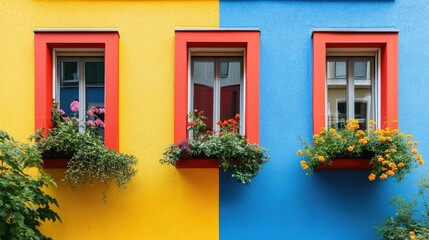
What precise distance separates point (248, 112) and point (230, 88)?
58 centimetres

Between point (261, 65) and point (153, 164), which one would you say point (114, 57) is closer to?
point (153, 164)

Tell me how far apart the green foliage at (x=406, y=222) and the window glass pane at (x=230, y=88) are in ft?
7.64

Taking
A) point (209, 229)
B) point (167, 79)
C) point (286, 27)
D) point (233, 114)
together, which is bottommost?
point (209, 229)

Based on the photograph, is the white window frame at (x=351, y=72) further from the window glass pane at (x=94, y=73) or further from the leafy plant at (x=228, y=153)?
the window glass pane at (x=94, y=73)

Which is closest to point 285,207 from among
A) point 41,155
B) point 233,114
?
point 233,114

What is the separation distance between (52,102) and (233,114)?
7.86ft

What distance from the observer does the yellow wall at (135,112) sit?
A: 5.77 m

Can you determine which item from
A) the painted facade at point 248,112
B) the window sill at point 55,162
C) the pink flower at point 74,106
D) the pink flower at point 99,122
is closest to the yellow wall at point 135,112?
the painted facade at point 248,112

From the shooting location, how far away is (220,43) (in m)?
5.81

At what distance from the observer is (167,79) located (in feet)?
19.3

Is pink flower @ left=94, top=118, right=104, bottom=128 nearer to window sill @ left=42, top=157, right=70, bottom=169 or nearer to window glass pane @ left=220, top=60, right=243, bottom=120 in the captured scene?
window sill @ left=42, top=157, right=70, bottom=169

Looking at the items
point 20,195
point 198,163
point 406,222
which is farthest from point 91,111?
point 406,222

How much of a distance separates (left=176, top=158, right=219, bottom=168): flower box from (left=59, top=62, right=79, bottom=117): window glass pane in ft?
5.73

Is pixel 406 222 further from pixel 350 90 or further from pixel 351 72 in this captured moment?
pixel 351 72
